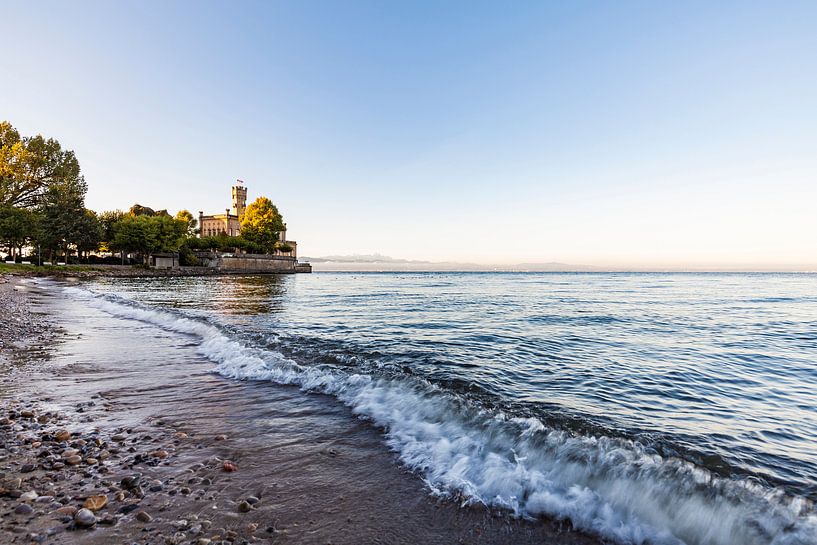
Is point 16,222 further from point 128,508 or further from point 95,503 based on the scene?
point 128,508

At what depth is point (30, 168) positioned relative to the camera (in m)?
60.6

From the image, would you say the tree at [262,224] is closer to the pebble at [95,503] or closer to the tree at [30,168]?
the tree at [30,168]

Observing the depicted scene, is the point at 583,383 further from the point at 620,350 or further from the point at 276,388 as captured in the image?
the point at 276,388

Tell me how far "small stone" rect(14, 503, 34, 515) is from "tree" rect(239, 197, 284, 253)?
12310 centimetres

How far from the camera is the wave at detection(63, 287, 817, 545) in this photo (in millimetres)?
3525

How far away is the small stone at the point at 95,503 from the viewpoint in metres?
3.42

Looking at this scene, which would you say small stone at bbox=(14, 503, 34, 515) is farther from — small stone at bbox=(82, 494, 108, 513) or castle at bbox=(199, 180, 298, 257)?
castle at bbox=(199, 180, 298, 257)

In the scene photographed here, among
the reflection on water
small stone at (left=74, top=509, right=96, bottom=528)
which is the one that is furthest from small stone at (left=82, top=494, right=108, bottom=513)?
the reflection on water

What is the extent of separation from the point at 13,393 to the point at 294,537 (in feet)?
21.6

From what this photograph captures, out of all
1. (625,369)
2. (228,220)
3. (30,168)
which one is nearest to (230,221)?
(228,220)

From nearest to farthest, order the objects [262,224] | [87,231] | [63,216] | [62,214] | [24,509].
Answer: [24,509]
[62,214]
[63,216]
[87,231]
[262,224]

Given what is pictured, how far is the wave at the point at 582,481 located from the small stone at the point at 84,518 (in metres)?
2.94

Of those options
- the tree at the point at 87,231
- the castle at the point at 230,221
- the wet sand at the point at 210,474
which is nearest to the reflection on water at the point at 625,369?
the wet sand at the point at 210,474

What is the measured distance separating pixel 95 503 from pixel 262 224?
126535mm
